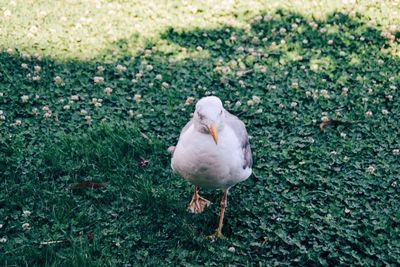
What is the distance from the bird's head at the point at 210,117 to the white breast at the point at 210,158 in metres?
0.07

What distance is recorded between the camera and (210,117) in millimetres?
3771

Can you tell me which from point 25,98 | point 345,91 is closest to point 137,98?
point 25,98

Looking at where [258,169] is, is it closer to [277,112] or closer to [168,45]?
[277,112]

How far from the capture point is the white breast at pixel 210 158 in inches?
153

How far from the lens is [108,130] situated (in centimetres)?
541

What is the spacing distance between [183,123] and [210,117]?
6.34 ft

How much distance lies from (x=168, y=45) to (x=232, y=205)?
→ 122 inches

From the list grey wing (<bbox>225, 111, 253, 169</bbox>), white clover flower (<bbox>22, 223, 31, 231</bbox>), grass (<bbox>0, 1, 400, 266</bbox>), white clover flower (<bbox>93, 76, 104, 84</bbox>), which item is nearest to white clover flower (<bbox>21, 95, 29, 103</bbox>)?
grass (<bbox>0, 1, 400, 266</bbox>)

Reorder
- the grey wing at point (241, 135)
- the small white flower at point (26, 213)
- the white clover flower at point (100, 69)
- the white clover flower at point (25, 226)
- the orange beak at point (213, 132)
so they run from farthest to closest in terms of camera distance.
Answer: the white clover flower at point (100, 69) → the small white flower at point (26, 213) → the white clover flower at point (25, 226) → the grey wing at point (241, 135) → the orange beak at point (213, 132)

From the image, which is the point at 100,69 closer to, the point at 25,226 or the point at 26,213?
the point at 26,213

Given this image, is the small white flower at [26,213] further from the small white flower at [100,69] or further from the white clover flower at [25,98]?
the small white flower at [100,69]

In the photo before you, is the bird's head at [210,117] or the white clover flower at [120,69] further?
the white clover flower at [120,69]

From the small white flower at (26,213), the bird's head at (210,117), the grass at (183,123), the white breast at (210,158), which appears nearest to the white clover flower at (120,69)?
the grass at (183,123)

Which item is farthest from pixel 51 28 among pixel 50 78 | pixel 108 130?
pixel 108 130
